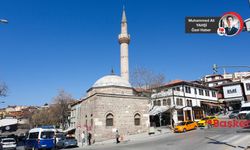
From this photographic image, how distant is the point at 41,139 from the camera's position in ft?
70.2

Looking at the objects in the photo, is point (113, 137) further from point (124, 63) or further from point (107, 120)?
point (124, 63)

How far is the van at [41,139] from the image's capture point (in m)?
21.3

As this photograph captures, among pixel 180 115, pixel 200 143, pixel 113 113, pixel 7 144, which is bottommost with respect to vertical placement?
pixel 7 144

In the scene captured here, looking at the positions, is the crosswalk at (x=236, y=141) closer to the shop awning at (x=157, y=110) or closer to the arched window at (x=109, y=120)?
the arched window at (x=109, y=120)

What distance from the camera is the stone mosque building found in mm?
29000

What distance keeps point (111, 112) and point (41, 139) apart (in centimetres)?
1071

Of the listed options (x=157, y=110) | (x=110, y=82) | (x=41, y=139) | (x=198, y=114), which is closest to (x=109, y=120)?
(x=110, y=82)

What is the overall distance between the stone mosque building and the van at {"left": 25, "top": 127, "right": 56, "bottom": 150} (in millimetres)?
6922

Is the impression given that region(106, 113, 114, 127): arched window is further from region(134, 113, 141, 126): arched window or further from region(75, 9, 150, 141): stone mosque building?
region(134, 113, 141, 126): arched window

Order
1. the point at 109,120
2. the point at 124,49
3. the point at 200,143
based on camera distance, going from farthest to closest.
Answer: the point at 124,49, the point at 109,120, the point at 200,143

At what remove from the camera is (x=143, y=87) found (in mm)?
46406

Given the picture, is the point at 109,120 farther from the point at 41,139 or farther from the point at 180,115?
the point at 180,115

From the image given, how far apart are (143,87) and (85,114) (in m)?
16.7

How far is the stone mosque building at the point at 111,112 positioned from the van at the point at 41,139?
273 inches
